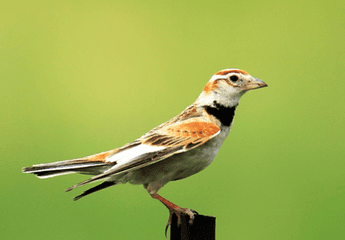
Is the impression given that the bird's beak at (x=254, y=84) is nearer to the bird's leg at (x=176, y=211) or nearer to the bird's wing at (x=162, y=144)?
the bird's wing at (x=162, y=144)

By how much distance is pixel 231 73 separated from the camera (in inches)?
163

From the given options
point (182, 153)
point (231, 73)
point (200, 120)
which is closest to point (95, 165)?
point (182, 153)

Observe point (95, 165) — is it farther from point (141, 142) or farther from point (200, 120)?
point (200, 120)

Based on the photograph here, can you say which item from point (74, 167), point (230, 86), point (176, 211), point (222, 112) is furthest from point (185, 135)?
point (74, 167)

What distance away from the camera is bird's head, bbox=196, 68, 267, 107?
162 inches

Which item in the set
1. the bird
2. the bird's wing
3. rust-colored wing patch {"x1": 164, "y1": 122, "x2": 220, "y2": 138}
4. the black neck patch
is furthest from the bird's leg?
the black neck patch

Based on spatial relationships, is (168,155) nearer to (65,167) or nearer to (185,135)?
(185,135)

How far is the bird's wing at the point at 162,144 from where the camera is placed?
11.4 feet

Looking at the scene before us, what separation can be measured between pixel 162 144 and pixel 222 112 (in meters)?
0.82

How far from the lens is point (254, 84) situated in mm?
4086

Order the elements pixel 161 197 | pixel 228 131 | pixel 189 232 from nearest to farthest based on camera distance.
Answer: pixel 189 232 < pixel 161 197 < pixel 228 131

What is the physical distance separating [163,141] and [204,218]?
84cm

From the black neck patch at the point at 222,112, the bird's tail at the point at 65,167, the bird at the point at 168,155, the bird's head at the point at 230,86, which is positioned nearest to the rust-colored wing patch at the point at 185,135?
the bird at the point at 168,155

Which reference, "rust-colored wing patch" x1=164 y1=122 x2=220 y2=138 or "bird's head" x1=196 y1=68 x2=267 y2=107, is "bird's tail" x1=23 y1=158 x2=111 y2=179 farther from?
"bird's head" x1=196 y1=68 x2=267 y2=107
